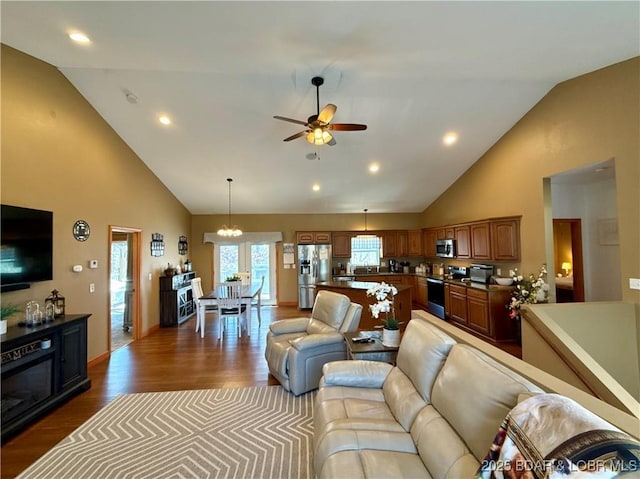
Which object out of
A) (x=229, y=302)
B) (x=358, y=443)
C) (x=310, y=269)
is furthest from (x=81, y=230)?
(x=310, y=269)

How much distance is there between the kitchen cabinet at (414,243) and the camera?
8289mm

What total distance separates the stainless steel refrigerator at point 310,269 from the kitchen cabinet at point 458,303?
315 centimetres

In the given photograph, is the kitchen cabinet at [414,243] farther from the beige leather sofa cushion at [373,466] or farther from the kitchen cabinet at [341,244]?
the beige leather sofa cushion at [373,466]

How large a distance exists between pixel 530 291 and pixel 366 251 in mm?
4323

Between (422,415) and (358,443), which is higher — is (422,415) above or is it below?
above

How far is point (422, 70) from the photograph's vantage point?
3.14m

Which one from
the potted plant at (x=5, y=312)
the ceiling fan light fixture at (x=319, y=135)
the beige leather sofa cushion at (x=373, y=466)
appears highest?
the ceiling fan light fixture at (x=319, y=135)

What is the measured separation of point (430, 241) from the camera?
786cm

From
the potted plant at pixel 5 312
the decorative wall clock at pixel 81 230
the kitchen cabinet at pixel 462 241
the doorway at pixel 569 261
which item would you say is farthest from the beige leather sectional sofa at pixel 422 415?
the doorway at pixel 569 261

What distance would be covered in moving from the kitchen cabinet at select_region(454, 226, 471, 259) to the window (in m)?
2.28

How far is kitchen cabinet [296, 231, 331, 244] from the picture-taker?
800 cm

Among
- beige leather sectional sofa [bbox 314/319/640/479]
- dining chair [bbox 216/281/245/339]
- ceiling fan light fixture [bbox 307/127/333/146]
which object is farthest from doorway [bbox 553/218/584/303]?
dining chair [bbox 216/281/245/339]

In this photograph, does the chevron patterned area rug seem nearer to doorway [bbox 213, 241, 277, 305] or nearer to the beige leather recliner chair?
the beige leather recliner chair

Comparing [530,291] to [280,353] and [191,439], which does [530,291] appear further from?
[191,439]
